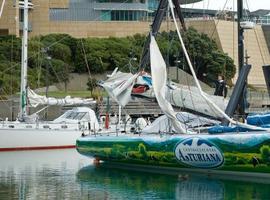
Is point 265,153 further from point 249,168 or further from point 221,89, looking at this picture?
point 221,89

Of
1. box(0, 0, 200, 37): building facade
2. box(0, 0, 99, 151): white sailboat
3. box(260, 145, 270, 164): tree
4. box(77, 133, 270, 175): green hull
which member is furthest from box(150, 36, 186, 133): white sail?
box(0, 0, 200, 37): building facade

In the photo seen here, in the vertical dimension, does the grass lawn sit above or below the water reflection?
above

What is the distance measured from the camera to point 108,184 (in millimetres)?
28312

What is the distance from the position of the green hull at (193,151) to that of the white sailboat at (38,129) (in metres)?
9.98

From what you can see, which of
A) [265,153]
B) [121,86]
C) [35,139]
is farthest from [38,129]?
[265,153]

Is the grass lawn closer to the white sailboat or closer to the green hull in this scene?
the green hull

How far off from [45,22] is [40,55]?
29352 millimetres

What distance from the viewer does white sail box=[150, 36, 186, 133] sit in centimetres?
3019

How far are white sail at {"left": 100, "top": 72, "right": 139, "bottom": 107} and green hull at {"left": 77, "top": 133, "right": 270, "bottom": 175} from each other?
5.93 ft

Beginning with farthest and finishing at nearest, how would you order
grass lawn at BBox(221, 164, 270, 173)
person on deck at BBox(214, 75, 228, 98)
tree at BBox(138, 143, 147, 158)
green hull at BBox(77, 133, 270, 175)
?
1. person on deck at BBox(214, 75, 228, 98)
2. tree at BBox(138, 143, 147, 158)
3. grass lawn at BBox(221, 164, 270, 173)
4. green hull at BBox(77, 133, 270, 175)

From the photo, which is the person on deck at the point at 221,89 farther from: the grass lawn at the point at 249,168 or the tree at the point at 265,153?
the tree at the point at 265,153

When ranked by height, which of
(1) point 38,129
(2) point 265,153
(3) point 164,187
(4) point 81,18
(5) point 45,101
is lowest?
(3) point 164,187

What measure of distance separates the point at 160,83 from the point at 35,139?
14.8 meters

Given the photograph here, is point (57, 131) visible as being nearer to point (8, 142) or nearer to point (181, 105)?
point (8, 142)
